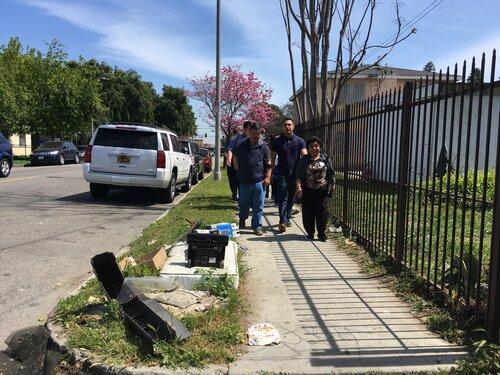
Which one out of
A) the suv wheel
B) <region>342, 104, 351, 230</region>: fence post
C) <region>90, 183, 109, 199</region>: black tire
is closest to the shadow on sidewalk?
<region>342, 104, 351, 230</region>: fence post

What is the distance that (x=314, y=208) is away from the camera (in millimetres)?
7812

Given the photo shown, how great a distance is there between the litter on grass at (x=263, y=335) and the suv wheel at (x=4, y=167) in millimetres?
17314

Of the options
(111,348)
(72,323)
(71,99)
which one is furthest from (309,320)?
(71,99)

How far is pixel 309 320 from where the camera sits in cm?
449

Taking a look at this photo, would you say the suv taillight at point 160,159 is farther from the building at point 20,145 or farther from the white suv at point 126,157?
the building at point 20,145

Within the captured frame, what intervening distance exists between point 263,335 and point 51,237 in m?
5.39

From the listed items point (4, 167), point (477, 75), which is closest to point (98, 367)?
point (477, 75)

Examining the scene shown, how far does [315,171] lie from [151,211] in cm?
547

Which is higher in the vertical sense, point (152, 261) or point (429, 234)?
point (429, 234)

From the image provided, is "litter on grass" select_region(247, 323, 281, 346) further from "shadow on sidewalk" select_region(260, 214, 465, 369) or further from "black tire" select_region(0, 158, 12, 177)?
"black tire" select_region(0, 158, 12, 177)

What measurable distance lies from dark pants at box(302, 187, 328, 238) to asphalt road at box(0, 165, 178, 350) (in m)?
3.00

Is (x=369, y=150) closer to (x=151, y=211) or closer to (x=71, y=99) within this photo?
(x=151, y=211)

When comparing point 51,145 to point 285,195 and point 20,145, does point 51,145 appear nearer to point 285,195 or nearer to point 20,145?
point 20,145

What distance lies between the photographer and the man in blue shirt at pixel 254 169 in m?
8.18
